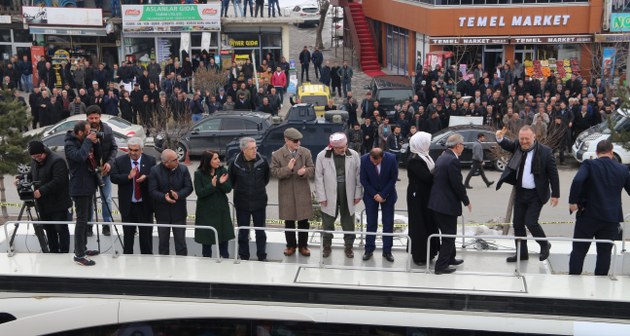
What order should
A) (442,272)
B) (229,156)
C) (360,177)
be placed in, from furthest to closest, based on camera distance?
(229,156) < (360,177) < (442,272)

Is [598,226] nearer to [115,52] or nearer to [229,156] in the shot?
[229,156]

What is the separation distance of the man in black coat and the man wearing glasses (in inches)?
23.6

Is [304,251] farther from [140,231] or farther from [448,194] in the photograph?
[140,231]

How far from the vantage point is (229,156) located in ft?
74.0

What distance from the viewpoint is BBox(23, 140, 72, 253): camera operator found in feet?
33.6

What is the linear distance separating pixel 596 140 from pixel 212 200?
1510 centimetres

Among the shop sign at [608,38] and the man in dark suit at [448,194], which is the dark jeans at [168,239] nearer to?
the man in dark suit at [448,194]

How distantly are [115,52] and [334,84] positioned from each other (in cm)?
1106

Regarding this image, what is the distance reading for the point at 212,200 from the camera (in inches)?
402

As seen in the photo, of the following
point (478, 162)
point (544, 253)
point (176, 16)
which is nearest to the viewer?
point (544, 253)

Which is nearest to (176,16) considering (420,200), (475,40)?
(475,40)

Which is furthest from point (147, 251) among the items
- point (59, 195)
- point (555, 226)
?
point (555, 226)

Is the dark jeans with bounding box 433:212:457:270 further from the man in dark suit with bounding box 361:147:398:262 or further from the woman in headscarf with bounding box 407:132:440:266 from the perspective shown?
the man in dark suit with bounding box 361:147:398:262

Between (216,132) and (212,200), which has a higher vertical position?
(212,200)
